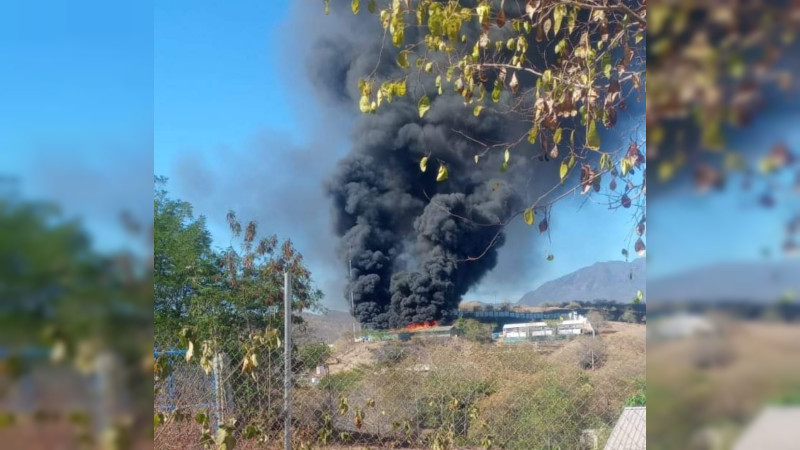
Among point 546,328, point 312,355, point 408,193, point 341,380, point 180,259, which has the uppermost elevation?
point 408,193

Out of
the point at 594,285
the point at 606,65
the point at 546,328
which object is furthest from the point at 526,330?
the point at 606,65

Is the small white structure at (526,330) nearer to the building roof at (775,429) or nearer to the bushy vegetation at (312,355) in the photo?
the bushy vegetation at (312,355)

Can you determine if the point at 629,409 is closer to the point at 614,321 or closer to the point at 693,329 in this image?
the point at 614,321

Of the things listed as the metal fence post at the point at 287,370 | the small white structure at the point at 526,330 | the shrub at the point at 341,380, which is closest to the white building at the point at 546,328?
the small white structure at the point at 526,330

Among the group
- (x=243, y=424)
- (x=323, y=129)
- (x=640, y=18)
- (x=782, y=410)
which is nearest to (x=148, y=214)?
(x=782, y=410)

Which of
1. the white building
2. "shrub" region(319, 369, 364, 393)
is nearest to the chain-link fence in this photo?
"shrub" region(319, 369, 364, 393)

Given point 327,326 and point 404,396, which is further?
point 327,326

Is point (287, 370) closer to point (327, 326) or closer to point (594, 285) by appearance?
point (327, 326)
